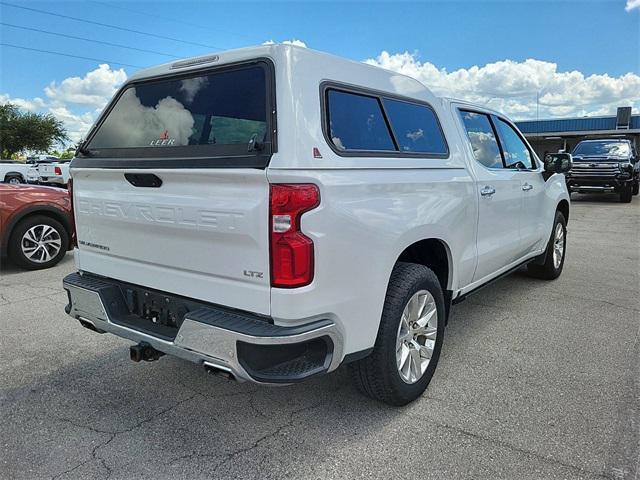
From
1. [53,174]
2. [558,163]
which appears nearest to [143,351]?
[558,163]

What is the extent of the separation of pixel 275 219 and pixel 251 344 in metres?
0.57

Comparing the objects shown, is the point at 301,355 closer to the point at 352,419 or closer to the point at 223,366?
the point at 223,366

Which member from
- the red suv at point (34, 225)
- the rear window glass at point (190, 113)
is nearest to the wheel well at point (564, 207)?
the rear window glass at point (190, 113)

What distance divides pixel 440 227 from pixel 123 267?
1968mm

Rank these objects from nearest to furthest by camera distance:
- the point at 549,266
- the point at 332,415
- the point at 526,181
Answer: the point at 332,415, the point at 526,181, the point at 549,266

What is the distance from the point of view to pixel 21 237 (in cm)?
652

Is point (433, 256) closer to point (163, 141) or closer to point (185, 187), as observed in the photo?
point (185, 187)

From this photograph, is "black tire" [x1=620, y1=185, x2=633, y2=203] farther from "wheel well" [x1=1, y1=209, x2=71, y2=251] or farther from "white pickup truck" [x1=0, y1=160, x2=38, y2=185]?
"white pickup truck" [x1=0, y1=160, x2=38, y2=185]

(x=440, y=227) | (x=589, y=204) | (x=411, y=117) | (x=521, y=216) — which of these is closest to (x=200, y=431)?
(x=440, y=227)

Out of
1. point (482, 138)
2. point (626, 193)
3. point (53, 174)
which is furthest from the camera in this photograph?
point (53, 174)

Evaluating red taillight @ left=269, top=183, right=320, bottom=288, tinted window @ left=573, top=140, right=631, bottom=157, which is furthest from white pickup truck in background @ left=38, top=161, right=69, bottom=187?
tinted window @ left=573, top=140, right=631, bottom=157

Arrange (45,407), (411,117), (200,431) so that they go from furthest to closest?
(411,117) → (45,407) → (200,431)

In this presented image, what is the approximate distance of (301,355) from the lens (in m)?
2.46

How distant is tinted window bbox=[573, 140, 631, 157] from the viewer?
16.2m
